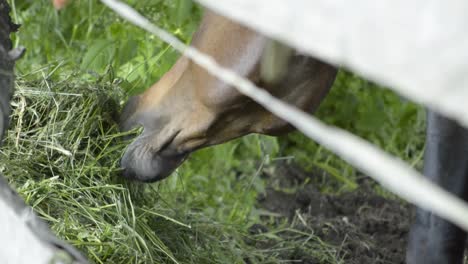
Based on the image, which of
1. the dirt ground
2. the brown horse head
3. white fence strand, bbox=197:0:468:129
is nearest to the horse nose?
the brown horse head

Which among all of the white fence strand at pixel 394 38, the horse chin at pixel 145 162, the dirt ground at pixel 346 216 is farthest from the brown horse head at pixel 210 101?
the white fence strand at pixel 394 38

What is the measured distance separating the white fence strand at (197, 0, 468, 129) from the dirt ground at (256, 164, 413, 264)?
1984 millimetres

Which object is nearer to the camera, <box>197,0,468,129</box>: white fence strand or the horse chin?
<box>197,0,468,129</box>: white fence strand

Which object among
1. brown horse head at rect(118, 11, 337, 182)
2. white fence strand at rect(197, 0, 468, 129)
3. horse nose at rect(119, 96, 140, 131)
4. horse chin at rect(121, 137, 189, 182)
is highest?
white fence strand at rect(197, 0, 468, 129)

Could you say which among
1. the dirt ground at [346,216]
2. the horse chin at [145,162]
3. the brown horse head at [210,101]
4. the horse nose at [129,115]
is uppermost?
the brown horse head at [210,101]

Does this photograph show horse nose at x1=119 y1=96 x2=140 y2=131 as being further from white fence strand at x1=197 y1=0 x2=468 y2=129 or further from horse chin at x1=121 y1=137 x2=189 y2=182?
white fence strand at x1=197 y1=0 x2=468 y2=129

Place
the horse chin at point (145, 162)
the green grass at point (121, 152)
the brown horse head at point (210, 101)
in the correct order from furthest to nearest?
the horse chin at point (145, 162)
the green grass at point (121, 152)
the brown horse head at point (210, 101)

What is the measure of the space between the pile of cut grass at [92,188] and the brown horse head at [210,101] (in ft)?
0.25

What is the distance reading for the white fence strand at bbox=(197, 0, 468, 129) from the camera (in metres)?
0.89

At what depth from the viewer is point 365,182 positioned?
4277 mm

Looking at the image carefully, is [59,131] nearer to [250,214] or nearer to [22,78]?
[22,78]

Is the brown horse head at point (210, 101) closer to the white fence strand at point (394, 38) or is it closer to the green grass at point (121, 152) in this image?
the green grass at point (121, 152)

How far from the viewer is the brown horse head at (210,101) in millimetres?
2199

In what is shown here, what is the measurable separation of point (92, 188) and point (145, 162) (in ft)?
0.50
